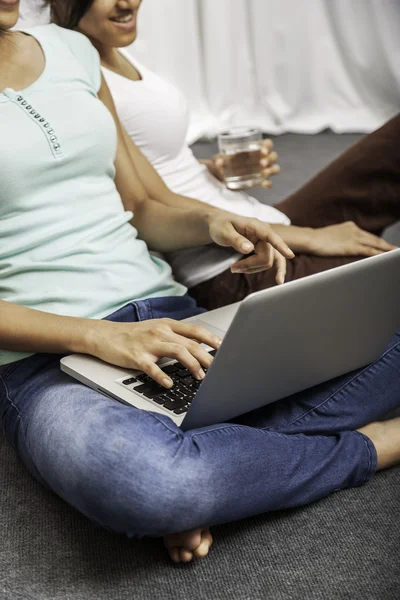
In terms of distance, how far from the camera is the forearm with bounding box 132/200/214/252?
4.20 ft

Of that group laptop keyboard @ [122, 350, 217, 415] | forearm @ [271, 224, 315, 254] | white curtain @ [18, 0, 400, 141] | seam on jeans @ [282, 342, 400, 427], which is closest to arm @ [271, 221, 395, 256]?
forearm @ [271, 224, 315, 254]

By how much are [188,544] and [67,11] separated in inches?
38.5

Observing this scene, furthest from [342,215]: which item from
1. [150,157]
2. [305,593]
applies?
[305,593]

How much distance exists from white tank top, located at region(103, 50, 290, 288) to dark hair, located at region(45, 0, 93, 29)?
0.11m

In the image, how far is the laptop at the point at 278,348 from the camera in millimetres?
874

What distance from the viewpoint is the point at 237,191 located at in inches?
63.2

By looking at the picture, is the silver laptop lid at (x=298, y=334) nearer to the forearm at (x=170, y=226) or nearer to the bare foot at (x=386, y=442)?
the bare foot at (x=386, y=442)

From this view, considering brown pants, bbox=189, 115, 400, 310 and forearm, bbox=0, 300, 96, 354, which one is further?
brown pants, bbox=189, 115, 400, 310

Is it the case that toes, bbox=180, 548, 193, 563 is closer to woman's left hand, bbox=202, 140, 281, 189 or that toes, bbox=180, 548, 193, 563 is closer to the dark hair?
woman's left hand, bbox=202, 140, 281, 189

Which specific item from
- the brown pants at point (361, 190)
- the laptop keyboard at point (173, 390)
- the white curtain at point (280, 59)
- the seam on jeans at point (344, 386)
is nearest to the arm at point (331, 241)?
the brown pants at point (361, 190)

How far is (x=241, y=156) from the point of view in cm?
158

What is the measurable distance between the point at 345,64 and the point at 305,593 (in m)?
3.01

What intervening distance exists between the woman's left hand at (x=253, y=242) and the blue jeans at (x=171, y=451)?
0.16 m

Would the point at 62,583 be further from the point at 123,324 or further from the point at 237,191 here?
the point at 237,191
